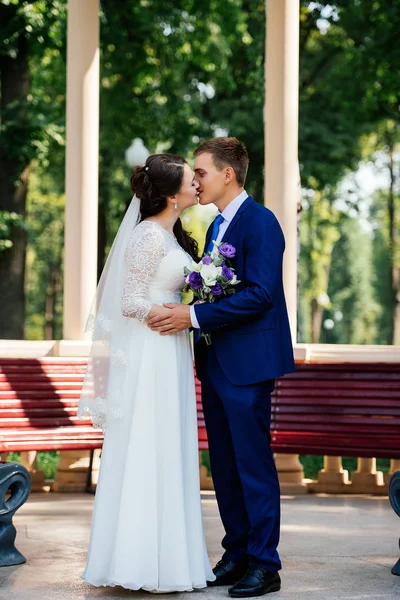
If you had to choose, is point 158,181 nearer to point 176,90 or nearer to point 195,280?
point 195,280

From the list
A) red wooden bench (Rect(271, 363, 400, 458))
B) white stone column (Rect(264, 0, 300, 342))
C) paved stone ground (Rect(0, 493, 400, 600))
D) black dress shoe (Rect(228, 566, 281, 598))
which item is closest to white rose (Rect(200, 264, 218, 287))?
black dress shoe (Rect(228, 566, 281, 598))

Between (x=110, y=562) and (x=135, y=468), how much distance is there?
1.71ft

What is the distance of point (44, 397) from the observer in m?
8.45

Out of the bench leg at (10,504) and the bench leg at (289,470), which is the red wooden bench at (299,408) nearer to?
the bench leg at (289,470)

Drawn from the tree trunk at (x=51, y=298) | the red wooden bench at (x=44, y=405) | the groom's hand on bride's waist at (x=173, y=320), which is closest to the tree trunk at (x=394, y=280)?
the tree trunk at (x=51, y=298)

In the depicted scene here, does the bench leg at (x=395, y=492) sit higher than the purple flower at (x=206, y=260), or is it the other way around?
the purple flower at (x=206, y=260)

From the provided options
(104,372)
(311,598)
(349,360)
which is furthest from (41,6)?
(311,598)

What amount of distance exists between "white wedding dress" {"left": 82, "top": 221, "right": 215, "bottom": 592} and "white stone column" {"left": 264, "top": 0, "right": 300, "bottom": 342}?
4.14 m

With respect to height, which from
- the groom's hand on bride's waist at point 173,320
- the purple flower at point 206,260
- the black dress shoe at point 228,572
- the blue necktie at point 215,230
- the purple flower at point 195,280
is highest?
the blue necktie at point 215,230

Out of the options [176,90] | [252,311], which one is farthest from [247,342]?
[176,90]

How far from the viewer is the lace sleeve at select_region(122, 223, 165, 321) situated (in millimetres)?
5391

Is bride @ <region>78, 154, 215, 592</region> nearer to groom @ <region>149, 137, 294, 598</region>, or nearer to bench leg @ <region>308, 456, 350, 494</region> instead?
groom @ <region>149, 137, 294, 598</region>

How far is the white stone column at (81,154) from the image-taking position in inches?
382

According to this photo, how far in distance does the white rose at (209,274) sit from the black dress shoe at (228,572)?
5.38 feet
